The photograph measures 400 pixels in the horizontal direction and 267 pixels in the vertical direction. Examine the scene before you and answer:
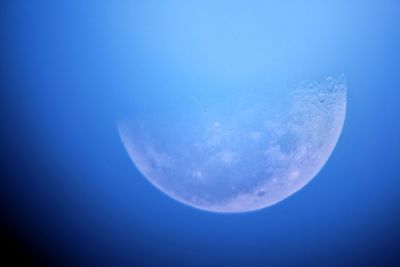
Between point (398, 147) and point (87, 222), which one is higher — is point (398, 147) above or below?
above

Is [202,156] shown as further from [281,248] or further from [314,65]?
[281,248]

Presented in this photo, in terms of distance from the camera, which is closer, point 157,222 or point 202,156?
point 202,156

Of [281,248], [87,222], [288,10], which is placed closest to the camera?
[288,10]

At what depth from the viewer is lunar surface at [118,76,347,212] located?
8.84 ft

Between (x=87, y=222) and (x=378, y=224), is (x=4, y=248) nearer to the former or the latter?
(x=87, y=222)

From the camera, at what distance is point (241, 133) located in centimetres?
271

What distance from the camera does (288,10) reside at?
265 centimetres

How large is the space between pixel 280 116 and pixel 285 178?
64cm

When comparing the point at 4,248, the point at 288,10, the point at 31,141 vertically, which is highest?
the point at 288,10

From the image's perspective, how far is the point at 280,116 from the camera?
269 cm

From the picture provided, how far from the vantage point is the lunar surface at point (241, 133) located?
106 inches

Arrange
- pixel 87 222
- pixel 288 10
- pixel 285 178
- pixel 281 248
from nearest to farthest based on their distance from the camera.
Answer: pixel 288 10, pixel 285 178, pixel 87 222, pixel 281 248

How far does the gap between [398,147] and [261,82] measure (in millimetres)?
2376

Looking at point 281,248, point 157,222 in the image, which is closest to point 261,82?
point 157,222
